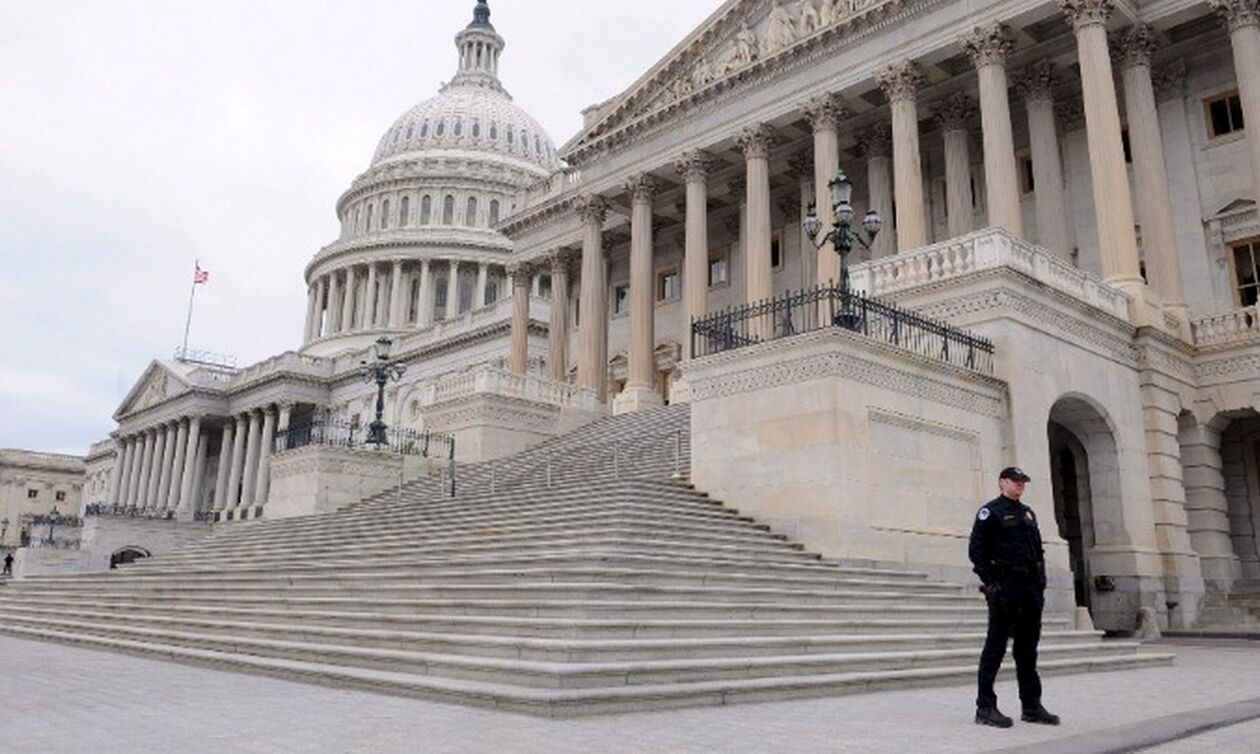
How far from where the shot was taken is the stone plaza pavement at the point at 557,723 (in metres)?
7.39

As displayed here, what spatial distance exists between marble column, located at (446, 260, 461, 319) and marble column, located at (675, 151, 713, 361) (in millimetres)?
63498

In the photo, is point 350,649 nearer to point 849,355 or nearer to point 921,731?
point 921,731

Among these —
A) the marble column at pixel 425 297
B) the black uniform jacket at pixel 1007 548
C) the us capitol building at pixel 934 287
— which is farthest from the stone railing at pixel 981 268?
the marble column at pixel 425 297

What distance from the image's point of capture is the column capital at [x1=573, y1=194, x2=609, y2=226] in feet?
135

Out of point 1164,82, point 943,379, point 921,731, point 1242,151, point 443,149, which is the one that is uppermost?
point 443,149

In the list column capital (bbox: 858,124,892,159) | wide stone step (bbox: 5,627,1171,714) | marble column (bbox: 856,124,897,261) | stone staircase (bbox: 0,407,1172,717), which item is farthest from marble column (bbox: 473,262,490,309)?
wide stone step (bbox: 5,627,1171,714)

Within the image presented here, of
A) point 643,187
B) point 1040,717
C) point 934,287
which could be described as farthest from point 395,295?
point 1040,717

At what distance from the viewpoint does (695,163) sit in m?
37.1

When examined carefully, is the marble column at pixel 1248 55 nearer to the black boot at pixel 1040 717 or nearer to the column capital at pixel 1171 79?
the column capital at pixel 1171 79

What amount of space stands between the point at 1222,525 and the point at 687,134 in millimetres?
22169

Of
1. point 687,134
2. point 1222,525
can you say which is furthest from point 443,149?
point 1222,525

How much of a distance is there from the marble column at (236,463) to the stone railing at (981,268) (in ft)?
223

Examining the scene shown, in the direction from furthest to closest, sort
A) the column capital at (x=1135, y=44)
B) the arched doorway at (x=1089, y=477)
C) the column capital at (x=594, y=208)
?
the column capital at (x=594, y=208)
the column capital at (x=1135, y=44)
the arched doorway at (x=1089, y=477)

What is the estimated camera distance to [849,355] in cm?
1742
